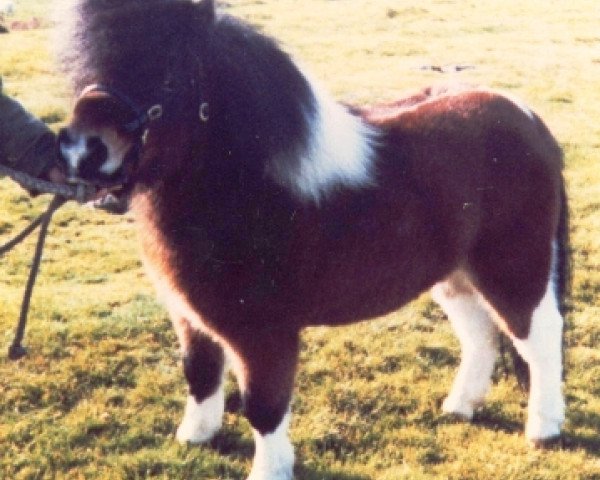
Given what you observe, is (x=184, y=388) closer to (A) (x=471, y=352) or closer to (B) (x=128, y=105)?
(A) (x=471, y=352)

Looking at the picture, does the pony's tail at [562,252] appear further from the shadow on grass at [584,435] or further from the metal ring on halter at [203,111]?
the metal ring on halter at [203,111]

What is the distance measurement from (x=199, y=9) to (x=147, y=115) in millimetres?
423

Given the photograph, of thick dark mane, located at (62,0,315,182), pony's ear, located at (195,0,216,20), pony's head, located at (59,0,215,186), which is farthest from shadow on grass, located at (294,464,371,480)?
pony's ear, located at (195,0,216,20)

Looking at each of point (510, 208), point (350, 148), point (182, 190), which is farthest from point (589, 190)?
point (182, 190)

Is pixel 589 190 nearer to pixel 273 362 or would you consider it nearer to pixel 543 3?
pixel 273 362

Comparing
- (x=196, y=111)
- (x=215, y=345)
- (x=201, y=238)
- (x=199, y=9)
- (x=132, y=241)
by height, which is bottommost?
(x=132, y=241)

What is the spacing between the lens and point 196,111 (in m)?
2.72

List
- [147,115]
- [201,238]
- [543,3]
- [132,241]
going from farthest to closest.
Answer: [543,3], [132,241], [201,238], [147,115]

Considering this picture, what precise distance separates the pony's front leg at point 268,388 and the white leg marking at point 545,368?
1.30 meters

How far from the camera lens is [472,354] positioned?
4.10 meters

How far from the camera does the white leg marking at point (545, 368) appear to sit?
12.4ft

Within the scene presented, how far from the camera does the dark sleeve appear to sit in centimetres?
292

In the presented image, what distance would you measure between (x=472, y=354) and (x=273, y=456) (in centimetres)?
133

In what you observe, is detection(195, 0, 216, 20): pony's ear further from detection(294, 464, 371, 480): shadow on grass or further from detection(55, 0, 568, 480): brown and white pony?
detection(294, 464, 371, 480): shadow on grass
